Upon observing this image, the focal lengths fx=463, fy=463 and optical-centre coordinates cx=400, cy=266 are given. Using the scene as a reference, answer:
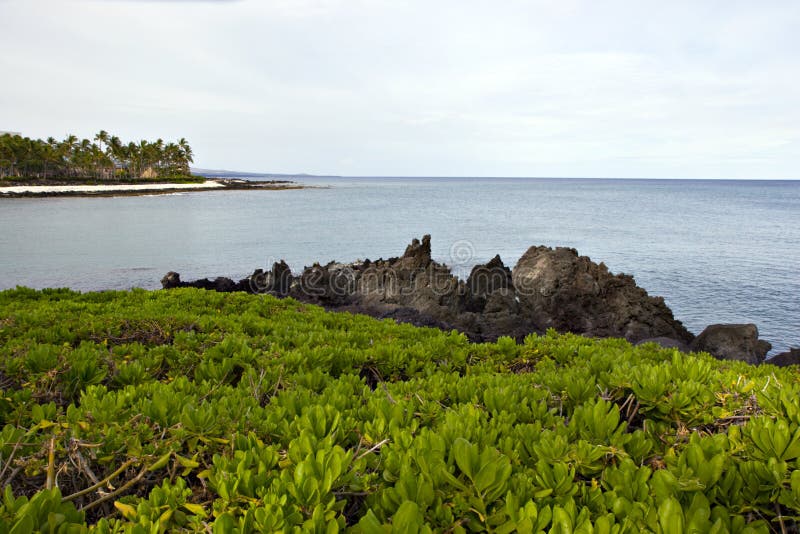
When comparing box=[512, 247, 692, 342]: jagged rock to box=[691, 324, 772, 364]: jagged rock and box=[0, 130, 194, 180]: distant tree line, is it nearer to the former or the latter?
box=[691, 324, 772, 364]: jagged rock

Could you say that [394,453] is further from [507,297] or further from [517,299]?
[517,299]

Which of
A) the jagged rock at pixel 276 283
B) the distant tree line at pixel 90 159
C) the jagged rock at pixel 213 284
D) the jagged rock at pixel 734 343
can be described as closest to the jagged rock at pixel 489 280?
the jagged rock at pixel 734 343

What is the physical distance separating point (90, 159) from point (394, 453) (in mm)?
122071

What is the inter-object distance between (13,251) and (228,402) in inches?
1369

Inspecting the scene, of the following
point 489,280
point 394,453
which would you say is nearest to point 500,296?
point 489,280

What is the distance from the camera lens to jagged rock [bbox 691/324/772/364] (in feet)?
38.1

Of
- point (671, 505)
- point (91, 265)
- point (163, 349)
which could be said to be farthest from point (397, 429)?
point (91, 265)

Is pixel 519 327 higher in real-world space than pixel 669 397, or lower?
lower

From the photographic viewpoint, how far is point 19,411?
2938 mm

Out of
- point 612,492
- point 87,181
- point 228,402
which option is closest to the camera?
point 612,492

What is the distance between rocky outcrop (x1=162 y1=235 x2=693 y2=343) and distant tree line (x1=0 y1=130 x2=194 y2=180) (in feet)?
324

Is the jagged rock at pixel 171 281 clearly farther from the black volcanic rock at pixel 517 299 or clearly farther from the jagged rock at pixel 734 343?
the jagged rock at pixel 734 343

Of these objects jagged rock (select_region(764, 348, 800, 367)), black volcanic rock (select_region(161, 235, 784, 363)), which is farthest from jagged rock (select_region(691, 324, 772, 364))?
jagged rock (select_region(764, 348, 800, 367))

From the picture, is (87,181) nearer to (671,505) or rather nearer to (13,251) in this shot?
(13,251)
